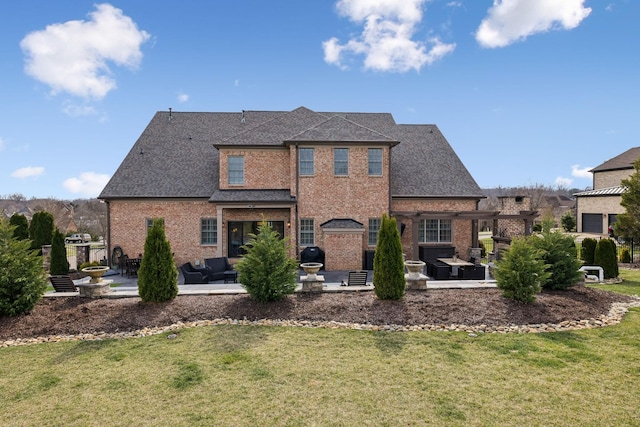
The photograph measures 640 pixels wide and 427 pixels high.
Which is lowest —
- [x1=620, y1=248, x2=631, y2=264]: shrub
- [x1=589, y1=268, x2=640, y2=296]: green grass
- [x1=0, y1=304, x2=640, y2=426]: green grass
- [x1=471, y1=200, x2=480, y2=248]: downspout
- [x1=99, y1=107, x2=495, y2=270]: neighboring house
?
[x1=0, y1=304, x2=640, y2=426]: green grass

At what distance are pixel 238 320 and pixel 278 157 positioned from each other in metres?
10.7

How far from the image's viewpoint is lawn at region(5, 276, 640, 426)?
4.99 meters

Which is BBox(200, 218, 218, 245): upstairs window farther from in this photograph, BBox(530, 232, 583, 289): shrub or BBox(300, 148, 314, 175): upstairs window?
BBox(530, 232, 583, 289): shrub

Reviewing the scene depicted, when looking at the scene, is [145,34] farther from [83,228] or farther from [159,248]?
[83,228]

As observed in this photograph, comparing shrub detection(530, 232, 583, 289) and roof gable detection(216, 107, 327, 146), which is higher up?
roof gable detection(216, 107, 327, 146)

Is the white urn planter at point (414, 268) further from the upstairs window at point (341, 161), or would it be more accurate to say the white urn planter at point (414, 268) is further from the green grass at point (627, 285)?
the green grass at point (627, 285)

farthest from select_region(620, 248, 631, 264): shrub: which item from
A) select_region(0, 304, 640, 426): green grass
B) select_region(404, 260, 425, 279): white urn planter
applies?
select_region(404, 260, 425, 279): white urn planter

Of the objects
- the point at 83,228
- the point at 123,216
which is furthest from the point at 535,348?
the point at 83,228

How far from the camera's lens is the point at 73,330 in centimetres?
871

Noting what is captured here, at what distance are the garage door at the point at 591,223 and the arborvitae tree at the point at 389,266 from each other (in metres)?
38.5

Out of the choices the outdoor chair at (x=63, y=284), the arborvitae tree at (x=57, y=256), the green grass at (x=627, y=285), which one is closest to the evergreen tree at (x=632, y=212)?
the green grass at (x=627, y=285)

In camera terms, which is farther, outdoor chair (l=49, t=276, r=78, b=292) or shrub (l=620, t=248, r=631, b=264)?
shrub (l=620, t=248, r=631, b=264)

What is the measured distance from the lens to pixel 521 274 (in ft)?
32.5

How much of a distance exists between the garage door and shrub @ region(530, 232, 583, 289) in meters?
33.6
